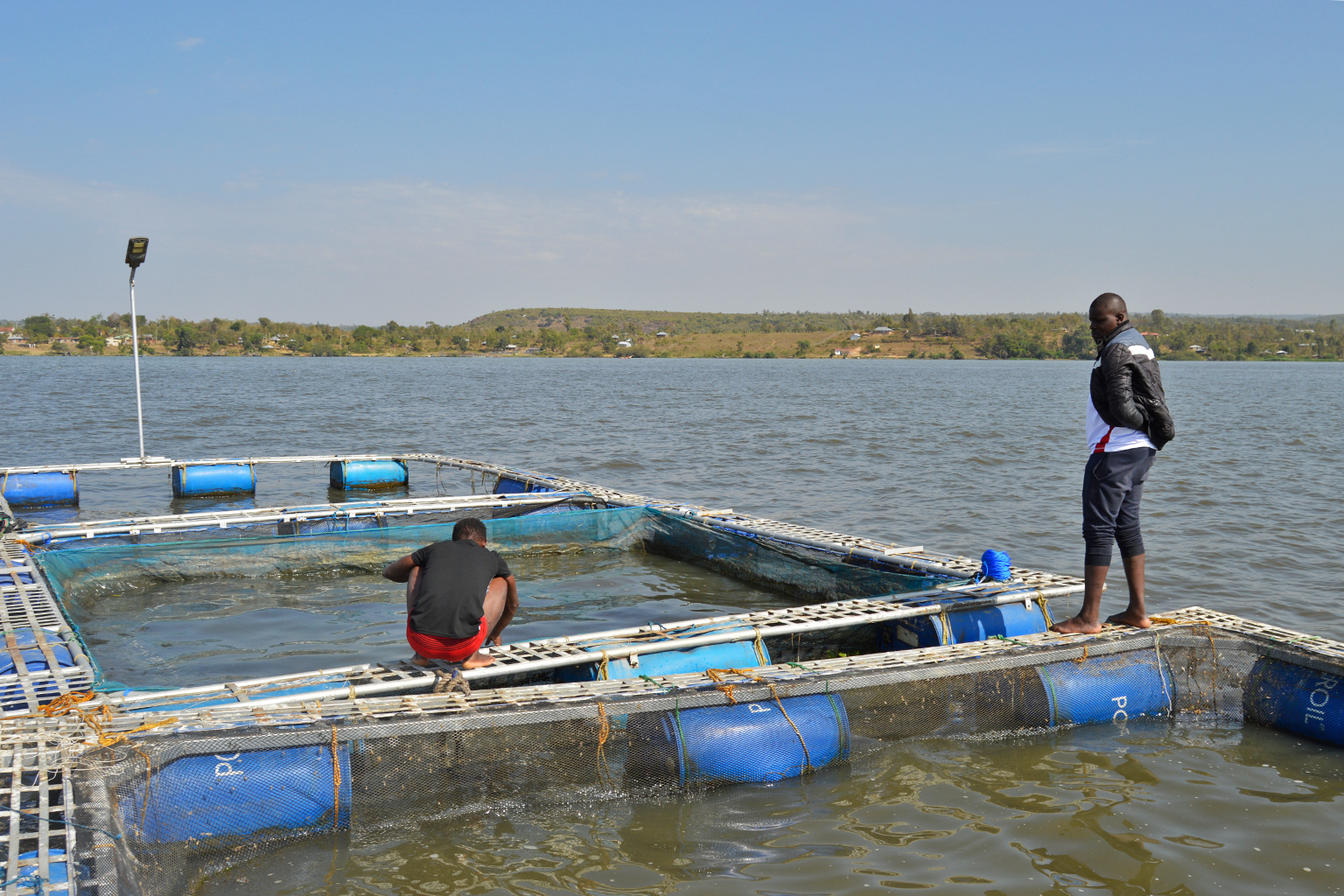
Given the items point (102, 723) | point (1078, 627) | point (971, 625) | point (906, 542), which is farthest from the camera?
point (906, 542)

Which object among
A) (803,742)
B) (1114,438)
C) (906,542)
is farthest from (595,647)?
(906,542)

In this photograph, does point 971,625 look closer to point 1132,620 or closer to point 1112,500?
point 1132,620

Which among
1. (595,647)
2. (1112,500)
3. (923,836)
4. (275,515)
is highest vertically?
(1112,500)

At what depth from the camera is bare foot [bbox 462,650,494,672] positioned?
20.4ft

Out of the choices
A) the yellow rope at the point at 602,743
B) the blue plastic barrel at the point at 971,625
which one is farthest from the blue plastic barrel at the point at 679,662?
the blue plastic barrel at the point at 971,625

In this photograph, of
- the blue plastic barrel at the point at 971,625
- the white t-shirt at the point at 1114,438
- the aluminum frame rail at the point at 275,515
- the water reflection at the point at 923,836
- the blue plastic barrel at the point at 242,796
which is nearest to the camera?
the blue plastic barrel at the point at 242,796

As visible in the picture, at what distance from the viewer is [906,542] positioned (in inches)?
567

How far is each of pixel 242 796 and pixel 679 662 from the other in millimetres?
3089

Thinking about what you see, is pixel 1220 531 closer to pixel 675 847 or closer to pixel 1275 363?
pixel 675 847

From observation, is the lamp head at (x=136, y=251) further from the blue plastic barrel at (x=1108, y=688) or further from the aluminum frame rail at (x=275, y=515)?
the blue plastic barrel at (x=1108, y=688)

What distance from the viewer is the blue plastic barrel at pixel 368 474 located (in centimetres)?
1819

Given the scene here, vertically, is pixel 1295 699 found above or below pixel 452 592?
below

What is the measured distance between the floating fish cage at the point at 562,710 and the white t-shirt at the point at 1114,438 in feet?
5.26

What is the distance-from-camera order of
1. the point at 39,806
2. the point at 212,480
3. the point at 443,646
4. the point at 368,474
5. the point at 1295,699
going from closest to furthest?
the point at 39,806
the point at 443,646
the point at 1295,699
the point at 212,480
the point at 368,474
